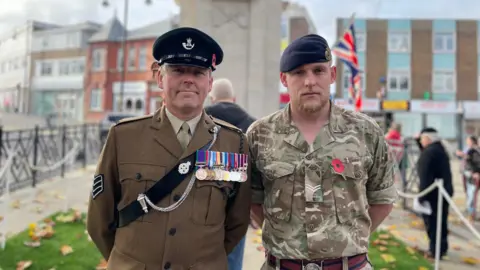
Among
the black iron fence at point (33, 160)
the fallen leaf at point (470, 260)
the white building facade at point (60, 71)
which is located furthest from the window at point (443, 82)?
the white building facade at point (60, 71)

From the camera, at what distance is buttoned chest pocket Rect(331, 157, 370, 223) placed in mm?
1970

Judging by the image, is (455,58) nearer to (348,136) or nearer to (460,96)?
(460,96)

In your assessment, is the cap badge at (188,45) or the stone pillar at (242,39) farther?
the stone pillar at (242,39)

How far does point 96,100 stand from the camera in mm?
42344

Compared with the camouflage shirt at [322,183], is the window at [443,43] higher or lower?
higher

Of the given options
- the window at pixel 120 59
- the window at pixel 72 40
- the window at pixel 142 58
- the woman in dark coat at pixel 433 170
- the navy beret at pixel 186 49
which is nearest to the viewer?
the navy beret at pixel 186 49

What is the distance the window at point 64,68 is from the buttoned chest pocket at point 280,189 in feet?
160

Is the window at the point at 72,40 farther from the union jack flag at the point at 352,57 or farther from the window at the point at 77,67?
the union jack flag at the point at 352,57

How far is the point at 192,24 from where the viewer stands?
19.9ft

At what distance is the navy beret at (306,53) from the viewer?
199 cm

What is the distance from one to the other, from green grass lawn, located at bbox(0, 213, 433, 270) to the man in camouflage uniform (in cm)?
308

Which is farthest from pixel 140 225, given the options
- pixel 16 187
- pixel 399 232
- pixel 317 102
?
pixel 16 187

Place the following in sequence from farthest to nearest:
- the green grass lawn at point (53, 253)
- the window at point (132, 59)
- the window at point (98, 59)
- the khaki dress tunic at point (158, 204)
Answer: the window at point (98, 59) → the window at point (132, 59) → the green grass lawn at point (53, 253) → the khaki dress tunic at point (158, 204)

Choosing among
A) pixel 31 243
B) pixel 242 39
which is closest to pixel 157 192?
pixel 31 243
